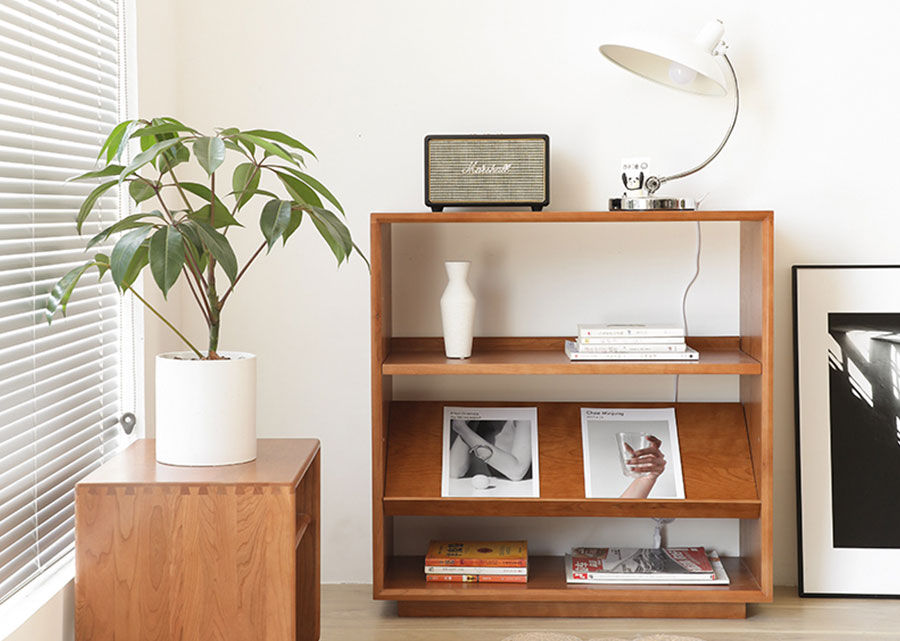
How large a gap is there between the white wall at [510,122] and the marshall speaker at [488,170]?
26 centimetres

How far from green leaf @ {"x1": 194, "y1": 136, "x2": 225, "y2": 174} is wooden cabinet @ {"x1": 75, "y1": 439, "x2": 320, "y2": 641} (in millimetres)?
604

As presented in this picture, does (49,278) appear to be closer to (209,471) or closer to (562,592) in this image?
(209,471)

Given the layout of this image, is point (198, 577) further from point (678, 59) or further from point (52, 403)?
point (678, 59)

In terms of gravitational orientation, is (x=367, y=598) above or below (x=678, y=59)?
below

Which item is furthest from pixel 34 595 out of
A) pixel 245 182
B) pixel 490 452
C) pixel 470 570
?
pixel 490 452

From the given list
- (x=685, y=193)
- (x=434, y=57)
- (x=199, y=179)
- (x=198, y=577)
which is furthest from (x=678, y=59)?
(x=198, y=577)

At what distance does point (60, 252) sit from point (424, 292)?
1106mm

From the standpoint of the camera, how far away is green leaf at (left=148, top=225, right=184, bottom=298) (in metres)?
1.62

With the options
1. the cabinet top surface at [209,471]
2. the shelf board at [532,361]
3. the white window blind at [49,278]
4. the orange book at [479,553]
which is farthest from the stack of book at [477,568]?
the white window blind at [49,278]

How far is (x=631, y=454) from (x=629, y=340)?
1.12 ft

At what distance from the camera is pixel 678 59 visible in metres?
2.33

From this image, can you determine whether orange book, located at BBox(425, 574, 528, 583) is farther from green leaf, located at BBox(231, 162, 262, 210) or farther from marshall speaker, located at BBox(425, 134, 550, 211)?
green leaf, located at BBox(231, 162, 262, 210)

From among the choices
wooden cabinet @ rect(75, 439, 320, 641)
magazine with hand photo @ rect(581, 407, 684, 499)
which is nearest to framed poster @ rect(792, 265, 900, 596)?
magazine with hand photo @ rect(581, 407, 684, 499)

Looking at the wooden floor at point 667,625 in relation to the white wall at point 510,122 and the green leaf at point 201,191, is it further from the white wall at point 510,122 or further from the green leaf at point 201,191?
the green leaf at point 201,191
